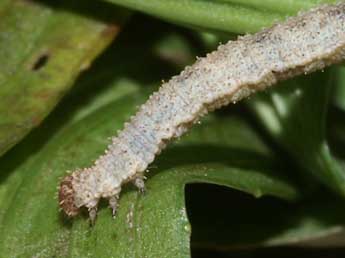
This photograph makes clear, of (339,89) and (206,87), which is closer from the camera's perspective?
(206,87)

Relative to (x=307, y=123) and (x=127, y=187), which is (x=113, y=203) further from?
(x=307, y=123)

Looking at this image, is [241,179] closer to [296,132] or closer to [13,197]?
[296,132]

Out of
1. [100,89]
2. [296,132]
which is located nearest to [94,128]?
→ [100,89]

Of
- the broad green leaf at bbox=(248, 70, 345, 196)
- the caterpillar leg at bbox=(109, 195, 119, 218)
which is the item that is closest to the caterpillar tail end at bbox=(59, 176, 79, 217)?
the caterpillar leg at bbox=(109, 195, 119, 218)

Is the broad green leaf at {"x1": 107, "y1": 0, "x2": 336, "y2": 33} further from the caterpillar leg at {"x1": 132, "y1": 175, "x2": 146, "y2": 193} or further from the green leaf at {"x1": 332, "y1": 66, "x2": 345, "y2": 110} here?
the caterpillar leg at {"x1": 132, "y1": 175, "x2": 146, "y2": 193}

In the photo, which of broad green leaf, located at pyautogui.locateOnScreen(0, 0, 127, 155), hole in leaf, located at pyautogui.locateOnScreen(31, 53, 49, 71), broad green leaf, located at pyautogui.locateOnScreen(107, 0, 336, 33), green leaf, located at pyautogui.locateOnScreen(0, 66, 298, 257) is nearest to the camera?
green leaf, located at pyautogui.locateOnScreen(0, 66, 298, 257)

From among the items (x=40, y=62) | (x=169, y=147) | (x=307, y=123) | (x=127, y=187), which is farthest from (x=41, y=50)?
(x=307, y=123)
